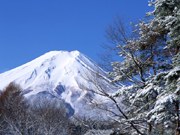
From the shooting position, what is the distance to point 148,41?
1228 centimetres

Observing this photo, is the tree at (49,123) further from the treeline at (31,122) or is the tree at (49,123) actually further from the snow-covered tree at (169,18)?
the snow-covered tree at (169,18)

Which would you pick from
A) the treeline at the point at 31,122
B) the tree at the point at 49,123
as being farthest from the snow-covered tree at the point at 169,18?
the tree at the point at 49,123

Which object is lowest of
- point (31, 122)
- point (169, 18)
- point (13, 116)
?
point (169, 18)

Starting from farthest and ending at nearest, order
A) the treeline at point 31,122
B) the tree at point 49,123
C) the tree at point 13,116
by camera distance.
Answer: the tree at point 49,123, the treeline at point 31,122, the tree at point 13,116

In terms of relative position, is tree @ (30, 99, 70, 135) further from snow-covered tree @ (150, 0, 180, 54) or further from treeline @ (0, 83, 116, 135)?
snow-covered tree @ (150, 0, 180, 54)

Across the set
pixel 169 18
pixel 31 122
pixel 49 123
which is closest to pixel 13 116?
pixel 31 122

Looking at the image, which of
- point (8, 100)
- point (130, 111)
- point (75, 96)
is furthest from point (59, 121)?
point (75, 96)

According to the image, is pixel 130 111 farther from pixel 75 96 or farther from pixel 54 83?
pixel 54 83

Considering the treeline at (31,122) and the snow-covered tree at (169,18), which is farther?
the treeline at (31,122)

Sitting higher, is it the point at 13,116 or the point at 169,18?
the point at 13,116

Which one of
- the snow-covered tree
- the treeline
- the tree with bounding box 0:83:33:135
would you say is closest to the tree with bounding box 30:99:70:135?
the treeline

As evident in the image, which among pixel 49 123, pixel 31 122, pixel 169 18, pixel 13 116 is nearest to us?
pixel 169 18

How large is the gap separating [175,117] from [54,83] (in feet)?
599

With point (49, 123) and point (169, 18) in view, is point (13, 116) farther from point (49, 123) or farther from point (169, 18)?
point (169, 18)
